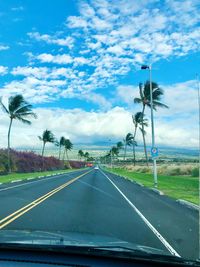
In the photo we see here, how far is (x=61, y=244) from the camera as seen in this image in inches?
206

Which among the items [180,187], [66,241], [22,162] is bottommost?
[180,187]

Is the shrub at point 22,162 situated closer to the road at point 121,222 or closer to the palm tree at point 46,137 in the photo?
the palm tree at point 46,137

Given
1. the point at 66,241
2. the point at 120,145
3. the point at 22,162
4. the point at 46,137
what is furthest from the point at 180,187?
the point at 120,145

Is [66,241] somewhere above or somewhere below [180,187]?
above

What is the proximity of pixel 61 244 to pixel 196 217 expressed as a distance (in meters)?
9.15

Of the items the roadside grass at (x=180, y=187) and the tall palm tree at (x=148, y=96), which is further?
the tall palm tree at (x=148, y=96)

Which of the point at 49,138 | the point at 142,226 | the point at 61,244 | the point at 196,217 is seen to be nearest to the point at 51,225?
the point at 142,226

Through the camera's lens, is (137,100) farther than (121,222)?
Yes

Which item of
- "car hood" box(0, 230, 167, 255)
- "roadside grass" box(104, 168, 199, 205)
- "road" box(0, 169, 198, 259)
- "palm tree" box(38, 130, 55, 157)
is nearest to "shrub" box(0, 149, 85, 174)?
"palm tree" box(38, 130, 55, 157)

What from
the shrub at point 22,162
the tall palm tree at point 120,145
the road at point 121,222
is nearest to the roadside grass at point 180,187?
the road at point 121,222

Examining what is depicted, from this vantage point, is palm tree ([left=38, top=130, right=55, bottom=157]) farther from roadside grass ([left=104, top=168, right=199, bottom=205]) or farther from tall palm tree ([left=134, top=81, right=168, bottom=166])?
roadside grass ([left=104, top=168, right=199, bottom=205])

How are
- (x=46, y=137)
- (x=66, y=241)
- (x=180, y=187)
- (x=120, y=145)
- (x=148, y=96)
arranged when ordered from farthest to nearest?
(x=120, y=145), (x=46, y=137), (x=148, y=96), (x=180, y=187), (x=66, y=241)

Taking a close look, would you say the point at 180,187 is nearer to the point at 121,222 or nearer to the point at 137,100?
the point at 121,222

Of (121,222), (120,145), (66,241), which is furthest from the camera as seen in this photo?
(120,145)
